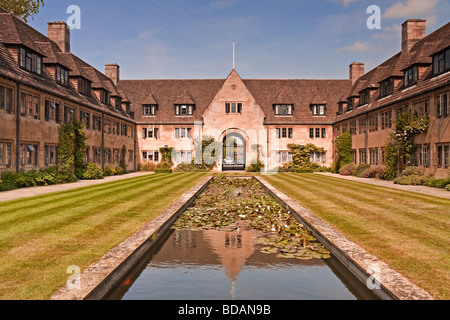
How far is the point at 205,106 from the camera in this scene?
50.5 metres

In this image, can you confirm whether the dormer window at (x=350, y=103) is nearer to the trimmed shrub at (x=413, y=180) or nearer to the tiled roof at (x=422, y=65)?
the tiled roof at (x=422, y=65)

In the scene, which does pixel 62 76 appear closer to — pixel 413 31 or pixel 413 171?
pixel 413 171

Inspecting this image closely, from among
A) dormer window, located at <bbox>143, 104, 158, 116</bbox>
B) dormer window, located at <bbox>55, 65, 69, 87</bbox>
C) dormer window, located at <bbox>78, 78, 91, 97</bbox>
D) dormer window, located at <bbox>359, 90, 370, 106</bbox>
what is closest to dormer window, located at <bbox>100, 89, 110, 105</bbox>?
dormer window, located at <bbox>78, 78, 91, 97</bbox>

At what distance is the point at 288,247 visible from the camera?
9.23 meters

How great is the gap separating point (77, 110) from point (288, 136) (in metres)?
27.6

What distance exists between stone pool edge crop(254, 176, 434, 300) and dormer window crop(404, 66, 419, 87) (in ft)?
75.4

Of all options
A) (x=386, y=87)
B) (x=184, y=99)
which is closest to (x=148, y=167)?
(x=184, y=99)

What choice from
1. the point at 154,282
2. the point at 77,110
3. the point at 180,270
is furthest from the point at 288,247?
the point at 77,110

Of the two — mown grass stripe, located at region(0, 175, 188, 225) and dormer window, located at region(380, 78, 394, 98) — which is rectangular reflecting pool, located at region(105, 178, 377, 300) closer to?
mown grass stripe, located at region(0, 175, 188, 225)

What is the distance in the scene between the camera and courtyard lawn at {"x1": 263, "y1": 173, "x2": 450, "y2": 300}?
21.5 ft

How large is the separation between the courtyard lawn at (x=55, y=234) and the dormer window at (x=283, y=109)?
35.9m

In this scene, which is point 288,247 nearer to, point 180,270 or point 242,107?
point 180,270

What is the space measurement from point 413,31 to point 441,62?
11.2 meters

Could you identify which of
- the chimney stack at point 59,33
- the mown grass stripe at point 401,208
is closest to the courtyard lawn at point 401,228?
the mown grass stripe at point 401,208
